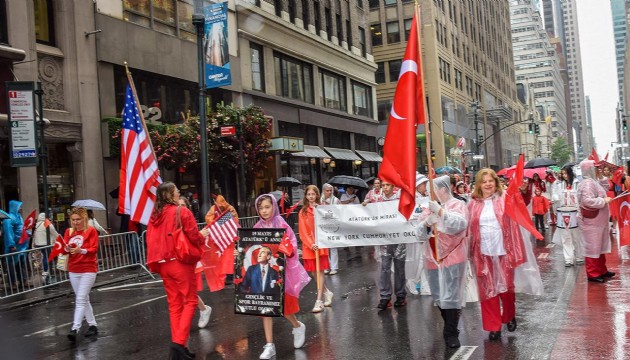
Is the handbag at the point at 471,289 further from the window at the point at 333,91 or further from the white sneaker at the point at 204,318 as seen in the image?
the window at the point at 333,91

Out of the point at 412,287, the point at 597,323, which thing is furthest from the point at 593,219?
the point at 597,323

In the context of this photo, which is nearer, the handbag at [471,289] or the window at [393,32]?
the handbag at [471,289]

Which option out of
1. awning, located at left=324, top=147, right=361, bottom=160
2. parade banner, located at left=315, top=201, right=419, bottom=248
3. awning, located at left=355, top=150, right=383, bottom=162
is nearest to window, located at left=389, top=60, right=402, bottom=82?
awning, located at left=355, top=150, right=383, bottom=162

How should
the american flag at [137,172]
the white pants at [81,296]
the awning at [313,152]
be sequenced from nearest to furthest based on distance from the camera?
the white pants at [81,296]
the american flag at [137,172]
the awning at [313,152]

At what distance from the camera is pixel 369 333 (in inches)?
294

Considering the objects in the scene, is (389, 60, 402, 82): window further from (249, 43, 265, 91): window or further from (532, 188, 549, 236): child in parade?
(532, 188, 549, 236): child in parade

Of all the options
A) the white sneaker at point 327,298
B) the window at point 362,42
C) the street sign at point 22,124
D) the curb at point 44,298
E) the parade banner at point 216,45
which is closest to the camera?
the white sneaker at point 327,298

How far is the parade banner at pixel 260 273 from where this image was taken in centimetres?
671

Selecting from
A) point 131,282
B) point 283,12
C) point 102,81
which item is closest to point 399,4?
point 283,12

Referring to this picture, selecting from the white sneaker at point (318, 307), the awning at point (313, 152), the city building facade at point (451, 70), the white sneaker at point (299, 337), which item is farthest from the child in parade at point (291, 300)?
the city building facade at point (451, 70)

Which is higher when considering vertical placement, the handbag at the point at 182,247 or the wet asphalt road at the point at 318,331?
the handbag at the point at 182,247

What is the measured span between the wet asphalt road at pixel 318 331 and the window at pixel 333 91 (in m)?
25.2

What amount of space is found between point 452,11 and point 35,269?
56.0 meters

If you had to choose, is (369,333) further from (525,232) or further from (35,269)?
(35,269)
